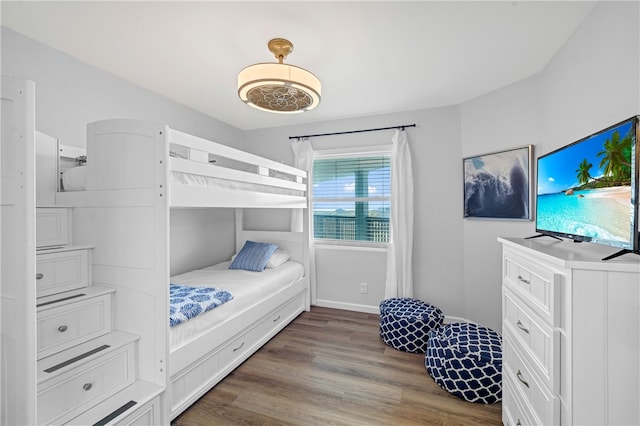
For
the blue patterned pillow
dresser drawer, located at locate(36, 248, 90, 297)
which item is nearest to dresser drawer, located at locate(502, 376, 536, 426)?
the blue patterned pillow

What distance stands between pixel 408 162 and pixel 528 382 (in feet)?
7.99

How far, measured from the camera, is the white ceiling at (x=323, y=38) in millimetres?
1657

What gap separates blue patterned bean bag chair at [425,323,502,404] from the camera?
188 centimetres

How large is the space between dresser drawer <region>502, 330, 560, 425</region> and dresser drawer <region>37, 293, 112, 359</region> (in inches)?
88.3

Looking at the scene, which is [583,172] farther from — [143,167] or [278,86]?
[143,167]

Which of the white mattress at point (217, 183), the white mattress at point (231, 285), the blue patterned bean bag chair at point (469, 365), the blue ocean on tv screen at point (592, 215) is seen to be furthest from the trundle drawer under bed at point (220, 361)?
the blue ocean on tv screen at point (592, 215)

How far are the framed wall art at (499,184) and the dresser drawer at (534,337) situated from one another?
4.37ft

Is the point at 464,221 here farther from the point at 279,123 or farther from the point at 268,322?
the point at 279,123

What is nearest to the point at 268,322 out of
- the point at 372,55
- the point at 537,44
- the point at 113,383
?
the point at 113,383

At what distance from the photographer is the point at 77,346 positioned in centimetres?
151

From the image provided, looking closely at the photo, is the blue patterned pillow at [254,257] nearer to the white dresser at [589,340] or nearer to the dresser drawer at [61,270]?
the dresser drawer at [61,270]

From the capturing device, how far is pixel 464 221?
3.13 metres

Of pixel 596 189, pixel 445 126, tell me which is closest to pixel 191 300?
pixel 596 189

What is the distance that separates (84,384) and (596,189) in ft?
8.42
